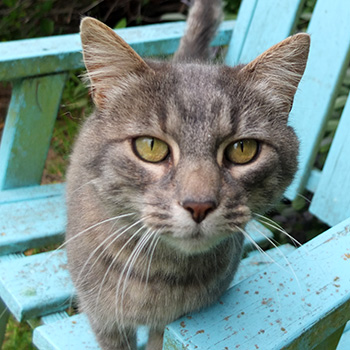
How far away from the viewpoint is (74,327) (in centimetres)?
161

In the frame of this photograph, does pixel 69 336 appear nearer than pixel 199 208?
No

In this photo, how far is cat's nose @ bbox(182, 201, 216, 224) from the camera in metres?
1.06

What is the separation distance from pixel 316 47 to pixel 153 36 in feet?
1.82

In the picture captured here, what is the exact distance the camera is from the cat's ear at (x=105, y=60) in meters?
1.22

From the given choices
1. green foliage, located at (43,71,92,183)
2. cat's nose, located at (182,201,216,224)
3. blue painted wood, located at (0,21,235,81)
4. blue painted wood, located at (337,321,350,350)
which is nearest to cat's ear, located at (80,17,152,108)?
cat's nose, located at (182,201,216,224)

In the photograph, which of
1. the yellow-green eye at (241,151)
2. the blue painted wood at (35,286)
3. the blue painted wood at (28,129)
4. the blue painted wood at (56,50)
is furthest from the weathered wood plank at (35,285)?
the blue painted wood at (56,50)

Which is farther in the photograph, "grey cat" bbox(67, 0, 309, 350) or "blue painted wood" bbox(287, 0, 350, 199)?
"blue painted wood" bbox(287, 0, 350, 199)

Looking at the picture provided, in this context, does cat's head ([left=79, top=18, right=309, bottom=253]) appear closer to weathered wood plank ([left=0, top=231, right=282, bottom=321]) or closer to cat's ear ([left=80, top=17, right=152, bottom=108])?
cat's ear ([left=80, top=17, right=152, bottom=108])

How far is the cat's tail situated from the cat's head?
63 cm

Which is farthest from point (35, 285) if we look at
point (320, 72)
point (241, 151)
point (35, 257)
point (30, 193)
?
point (320, 72)

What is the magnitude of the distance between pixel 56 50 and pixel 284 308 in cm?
116

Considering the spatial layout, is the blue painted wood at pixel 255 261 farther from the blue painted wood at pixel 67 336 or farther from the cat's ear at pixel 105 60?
the cat's ear at pixel 105 60

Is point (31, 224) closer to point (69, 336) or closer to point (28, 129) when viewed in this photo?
point (28, 129)

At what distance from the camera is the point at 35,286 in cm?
170
